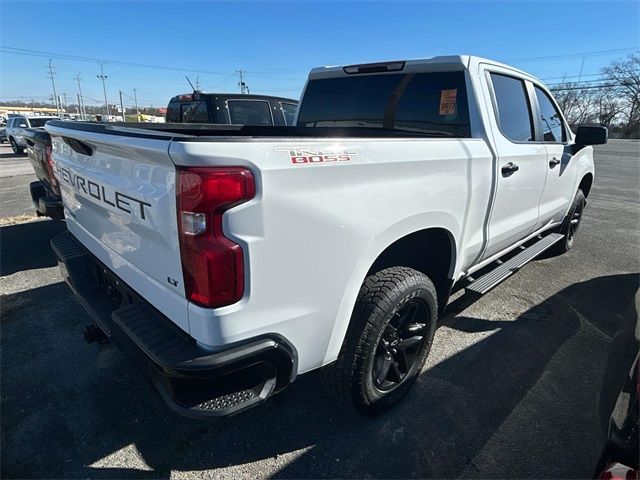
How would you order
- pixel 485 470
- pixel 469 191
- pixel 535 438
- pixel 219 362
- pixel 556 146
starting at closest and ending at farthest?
pixel 219 362 < pixel 485 470 < pixel 535 438 < pixel 469 191 < pixel 556 146

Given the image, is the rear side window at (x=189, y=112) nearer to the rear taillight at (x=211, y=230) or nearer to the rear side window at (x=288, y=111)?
the rear side window at (x=288, y=111)

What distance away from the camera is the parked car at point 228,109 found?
7.34 metres

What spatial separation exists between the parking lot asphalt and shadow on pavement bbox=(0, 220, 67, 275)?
45.7 inches

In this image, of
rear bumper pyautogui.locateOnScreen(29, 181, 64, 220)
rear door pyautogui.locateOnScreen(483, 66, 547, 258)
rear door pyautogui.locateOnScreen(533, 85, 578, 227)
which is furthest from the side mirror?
rear bumper pyautogui.locateOnScreen(29, 181, 64, 220)

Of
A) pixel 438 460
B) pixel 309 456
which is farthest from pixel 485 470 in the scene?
pixel 309 456

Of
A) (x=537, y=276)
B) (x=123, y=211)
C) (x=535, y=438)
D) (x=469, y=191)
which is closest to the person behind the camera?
(x=123, y=211)

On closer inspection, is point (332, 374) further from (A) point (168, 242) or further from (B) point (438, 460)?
(A) point (168, 242)

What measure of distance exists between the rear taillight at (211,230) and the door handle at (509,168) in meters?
2.10

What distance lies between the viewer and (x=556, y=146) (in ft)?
12.3

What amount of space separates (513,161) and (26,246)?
5.93 meters

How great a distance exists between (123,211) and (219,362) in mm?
870

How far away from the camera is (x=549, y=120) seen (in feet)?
12.8

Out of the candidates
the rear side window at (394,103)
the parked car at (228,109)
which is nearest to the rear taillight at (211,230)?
the rear side window at (394,103)

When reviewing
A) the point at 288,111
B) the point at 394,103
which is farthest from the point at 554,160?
the point at 288,111
